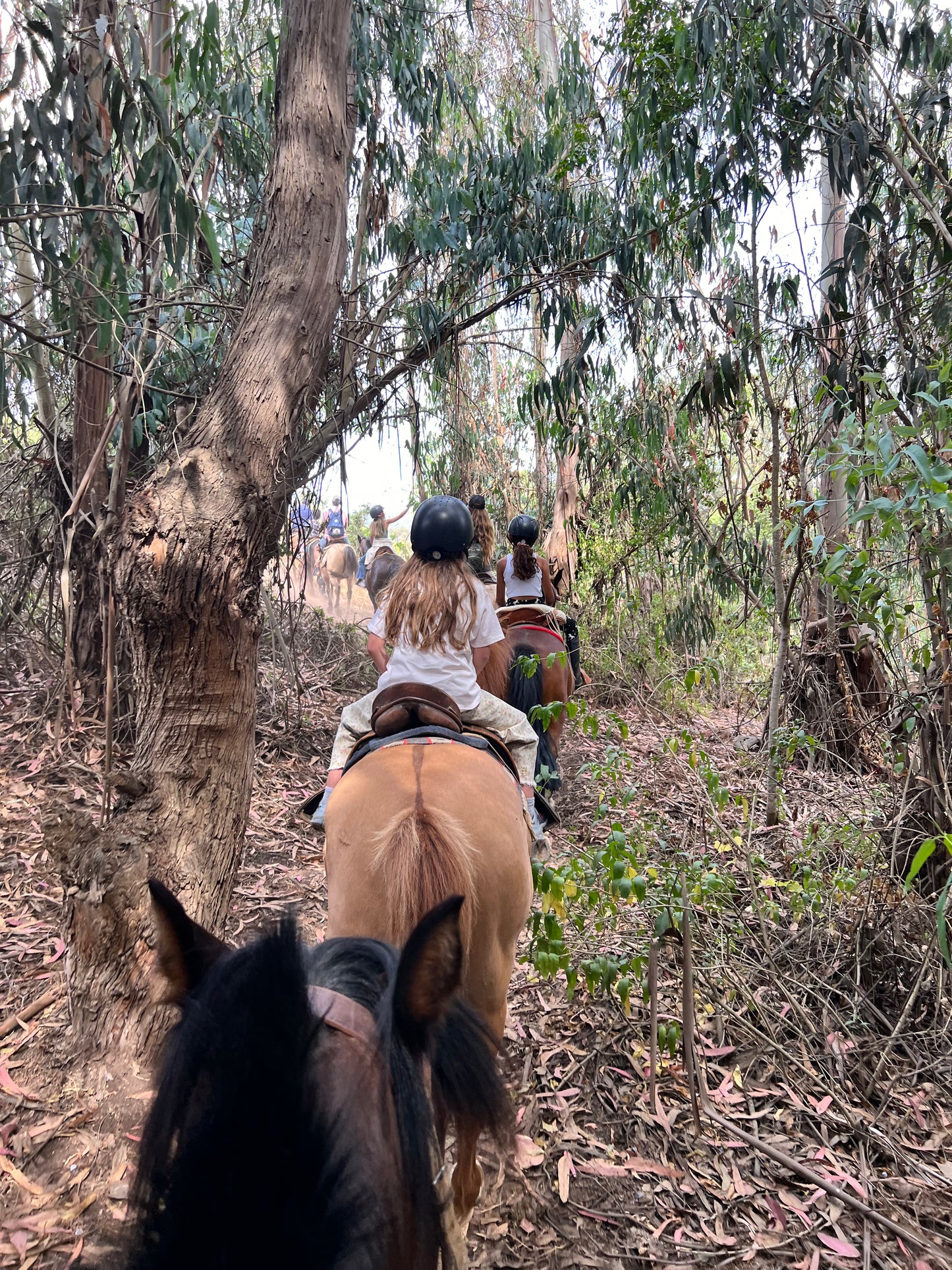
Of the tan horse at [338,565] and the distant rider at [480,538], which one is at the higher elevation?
the tan horse at [338,565]

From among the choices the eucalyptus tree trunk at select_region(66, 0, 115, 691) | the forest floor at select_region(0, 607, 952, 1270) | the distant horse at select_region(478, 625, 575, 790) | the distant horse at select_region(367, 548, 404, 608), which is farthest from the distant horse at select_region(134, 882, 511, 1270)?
the distant horse at select_region(367, 548, 404, 608)

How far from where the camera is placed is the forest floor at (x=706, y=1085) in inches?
94.6

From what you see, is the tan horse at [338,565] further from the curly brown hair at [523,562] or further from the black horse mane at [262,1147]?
the black horse mane at [262,1147]

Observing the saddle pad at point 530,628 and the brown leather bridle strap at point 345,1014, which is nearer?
the brown leather bridle strap at point 345,1014

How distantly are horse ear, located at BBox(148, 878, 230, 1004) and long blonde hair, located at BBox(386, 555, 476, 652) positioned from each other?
174 centimetres

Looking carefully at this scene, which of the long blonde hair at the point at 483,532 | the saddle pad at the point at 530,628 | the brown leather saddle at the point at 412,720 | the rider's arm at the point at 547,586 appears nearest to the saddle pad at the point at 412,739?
the brown leather saddle at the point at 412,720

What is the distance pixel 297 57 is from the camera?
13.4ft

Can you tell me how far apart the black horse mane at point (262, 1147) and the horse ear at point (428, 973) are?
3 centimetres

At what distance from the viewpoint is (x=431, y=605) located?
2.87 m

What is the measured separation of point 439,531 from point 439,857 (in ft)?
4.43

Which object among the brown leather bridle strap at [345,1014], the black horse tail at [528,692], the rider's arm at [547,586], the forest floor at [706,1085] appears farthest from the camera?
the rider's arm at [547,586]

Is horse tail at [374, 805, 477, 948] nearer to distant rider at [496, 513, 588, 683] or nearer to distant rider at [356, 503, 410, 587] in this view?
distant rider at [496, 513, 588, 683]

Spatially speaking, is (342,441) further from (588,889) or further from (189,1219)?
(189,1219)

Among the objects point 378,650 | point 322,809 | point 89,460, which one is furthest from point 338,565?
point 322,809
